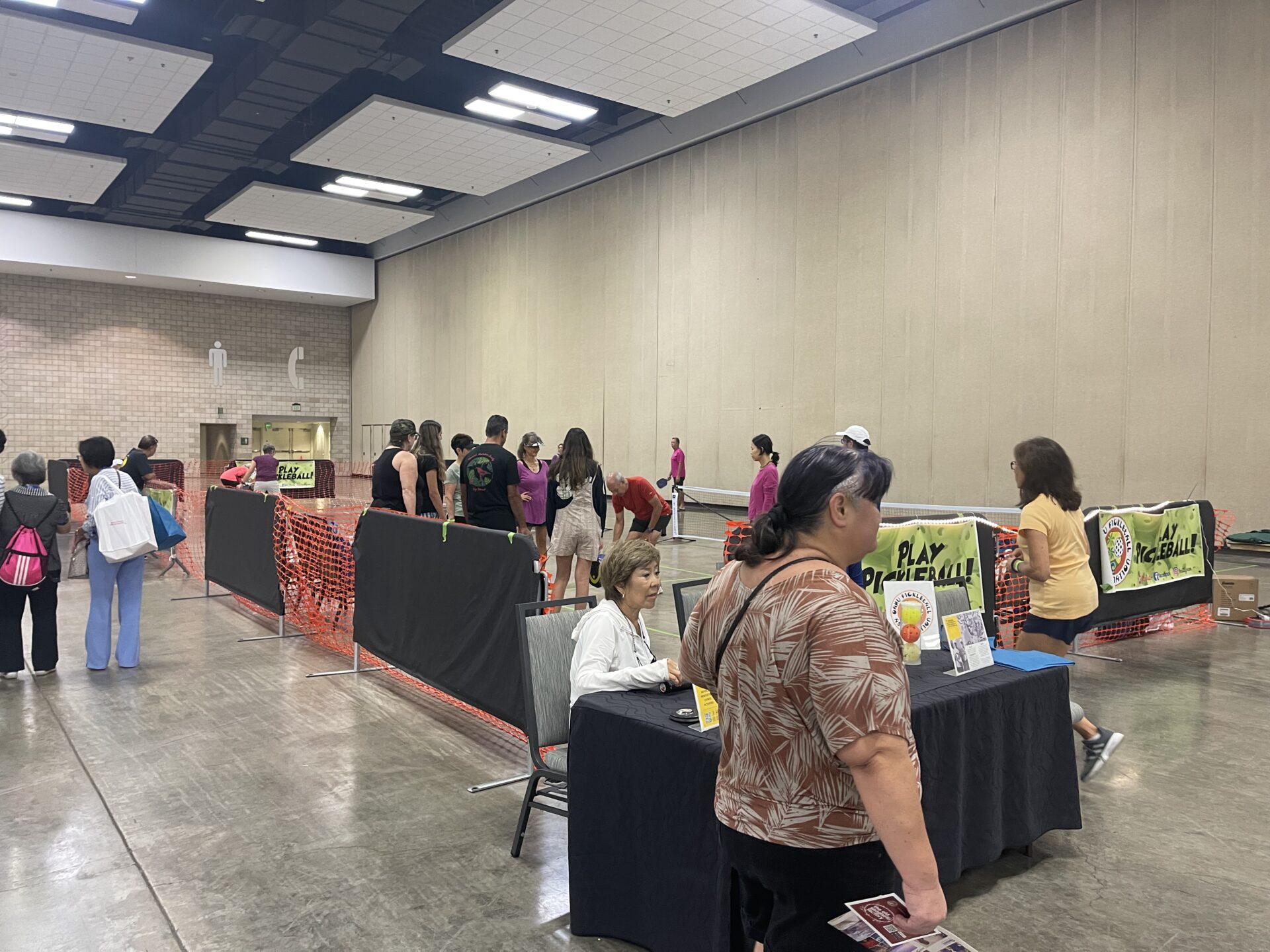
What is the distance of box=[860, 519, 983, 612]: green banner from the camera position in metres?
6.14

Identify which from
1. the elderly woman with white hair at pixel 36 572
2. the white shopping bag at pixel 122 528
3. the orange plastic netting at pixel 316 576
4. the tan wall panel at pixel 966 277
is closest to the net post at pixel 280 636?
the orange plastic netting at pixel 316 576

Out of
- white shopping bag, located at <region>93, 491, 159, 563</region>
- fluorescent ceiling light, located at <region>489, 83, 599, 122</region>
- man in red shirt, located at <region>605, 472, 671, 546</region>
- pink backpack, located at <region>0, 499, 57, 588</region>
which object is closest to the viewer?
pink backpack, located at <region>0, 499, 57, 588</region>

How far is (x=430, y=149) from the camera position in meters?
17.6

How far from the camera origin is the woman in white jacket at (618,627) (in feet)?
9.92

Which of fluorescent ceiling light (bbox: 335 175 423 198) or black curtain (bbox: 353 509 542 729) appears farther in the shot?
fluorescent ceiling light (bbox: 335 175 423 198)

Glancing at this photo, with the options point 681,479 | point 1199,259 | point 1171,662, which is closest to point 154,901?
point 1171,662

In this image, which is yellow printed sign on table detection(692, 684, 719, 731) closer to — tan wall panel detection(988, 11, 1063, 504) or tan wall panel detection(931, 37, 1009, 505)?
tan wall panel detection(988, 11, 1063, 504)

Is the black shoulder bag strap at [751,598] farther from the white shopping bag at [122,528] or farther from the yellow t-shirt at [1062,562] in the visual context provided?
the white shopping bag at [122,528]

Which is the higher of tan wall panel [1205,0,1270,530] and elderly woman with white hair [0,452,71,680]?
tan wall panel [1205,0,1270,530]

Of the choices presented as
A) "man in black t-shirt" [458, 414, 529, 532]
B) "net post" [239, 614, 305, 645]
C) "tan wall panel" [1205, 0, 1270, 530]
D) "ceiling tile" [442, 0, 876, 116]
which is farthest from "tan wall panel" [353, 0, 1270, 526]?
"net post" [239, 614, 305, 645]

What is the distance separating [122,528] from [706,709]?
5061 millimetres

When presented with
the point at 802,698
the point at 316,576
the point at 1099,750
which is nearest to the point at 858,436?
the point at 1099,750

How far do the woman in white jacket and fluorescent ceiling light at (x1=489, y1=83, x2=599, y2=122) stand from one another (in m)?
13.3

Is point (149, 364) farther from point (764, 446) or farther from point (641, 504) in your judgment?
point (764, 446)
